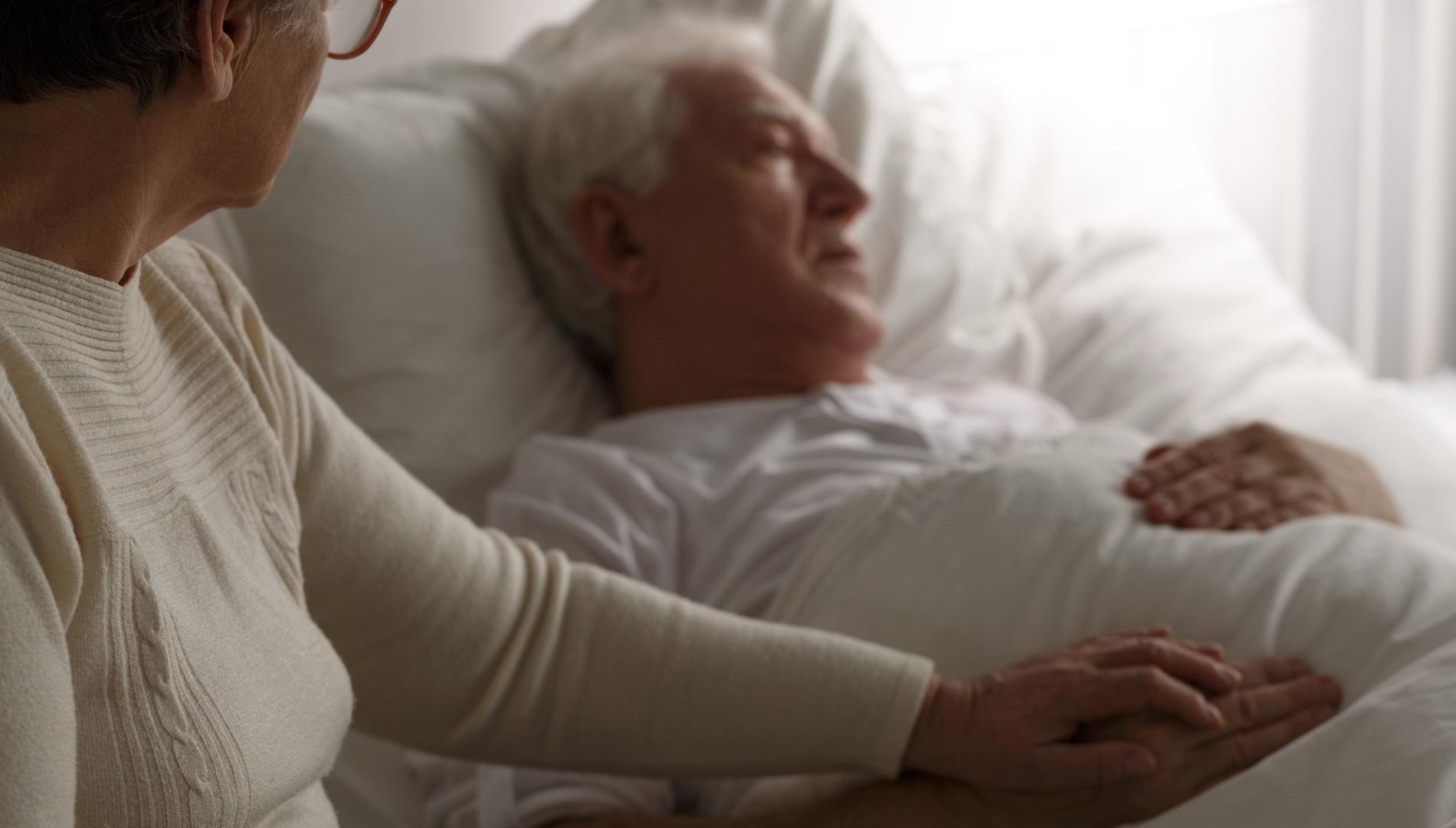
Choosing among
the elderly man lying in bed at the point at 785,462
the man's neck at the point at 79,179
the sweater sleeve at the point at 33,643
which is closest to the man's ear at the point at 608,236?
the elderly man lying in bed at the point at 785,462

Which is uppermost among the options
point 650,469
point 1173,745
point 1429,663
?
point 1429,663

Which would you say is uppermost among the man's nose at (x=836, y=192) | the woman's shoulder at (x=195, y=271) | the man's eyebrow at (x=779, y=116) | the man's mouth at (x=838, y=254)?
the woman's shoulder at (x=195, y=271)

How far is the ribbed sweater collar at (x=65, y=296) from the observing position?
64 centimetres

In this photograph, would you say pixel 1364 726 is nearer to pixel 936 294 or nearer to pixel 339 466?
pixel 339 466

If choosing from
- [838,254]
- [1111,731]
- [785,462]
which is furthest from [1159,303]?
[1111,731]

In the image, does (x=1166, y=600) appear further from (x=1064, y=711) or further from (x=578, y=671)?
(x=578, y=671)

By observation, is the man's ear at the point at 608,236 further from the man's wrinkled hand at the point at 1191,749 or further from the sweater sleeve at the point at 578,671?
the man's wrinkled hand at the point at 1191,749

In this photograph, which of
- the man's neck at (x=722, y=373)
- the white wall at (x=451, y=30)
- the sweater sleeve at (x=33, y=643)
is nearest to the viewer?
the sweater sleeve at (x=33, y=643)

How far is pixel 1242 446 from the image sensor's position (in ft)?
4.32

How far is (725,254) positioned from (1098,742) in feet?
2.65


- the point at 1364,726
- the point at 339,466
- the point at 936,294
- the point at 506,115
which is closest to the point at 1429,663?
the point at 1364,726

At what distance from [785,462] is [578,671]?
50 centimetres

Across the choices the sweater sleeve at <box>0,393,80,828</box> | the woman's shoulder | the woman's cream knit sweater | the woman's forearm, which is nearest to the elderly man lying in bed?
the woman's forearm

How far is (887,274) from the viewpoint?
1.93 m
